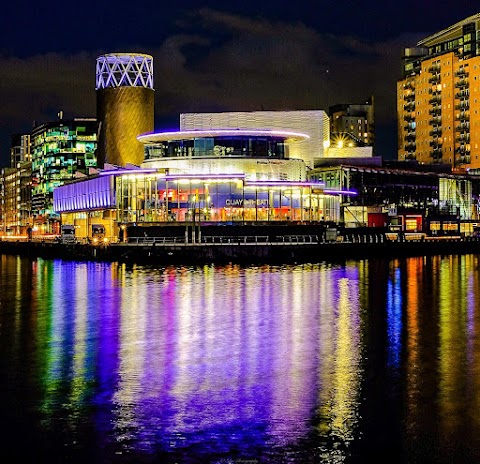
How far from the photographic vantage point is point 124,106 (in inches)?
7121

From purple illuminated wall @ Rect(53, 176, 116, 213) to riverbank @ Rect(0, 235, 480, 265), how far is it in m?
14.5

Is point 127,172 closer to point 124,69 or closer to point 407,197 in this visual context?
point 407,197

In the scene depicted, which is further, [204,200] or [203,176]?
[204,200]

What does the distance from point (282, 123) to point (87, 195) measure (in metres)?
35.6

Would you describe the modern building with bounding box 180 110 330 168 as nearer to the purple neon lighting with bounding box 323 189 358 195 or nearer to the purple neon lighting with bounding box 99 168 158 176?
the purple neon lighting with bounding box 323 189 358 195

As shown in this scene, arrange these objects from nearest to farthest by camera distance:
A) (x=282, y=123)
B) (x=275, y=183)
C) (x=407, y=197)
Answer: (x=275, y=183), (x=282, y=123), (x=407, y=197)

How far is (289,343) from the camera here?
29.2m

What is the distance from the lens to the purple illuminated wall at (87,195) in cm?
12512

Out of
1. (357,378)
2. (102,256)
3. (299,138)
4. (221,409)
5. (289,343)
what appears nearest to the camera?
(221,409)

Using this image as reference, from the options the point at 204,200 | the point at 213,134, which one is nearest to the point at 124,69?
the point at 213,134

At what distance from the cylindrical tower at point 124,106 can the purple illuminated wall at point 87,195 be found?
17.8 meters

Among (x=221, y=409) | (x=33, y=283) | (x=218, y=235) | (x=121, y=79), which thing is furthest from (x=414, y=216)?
(x=221, y=409)

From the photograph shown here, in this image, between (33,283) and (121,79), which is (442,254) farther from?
(121,79)

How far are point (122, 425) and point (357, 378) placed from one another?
24.8ft
